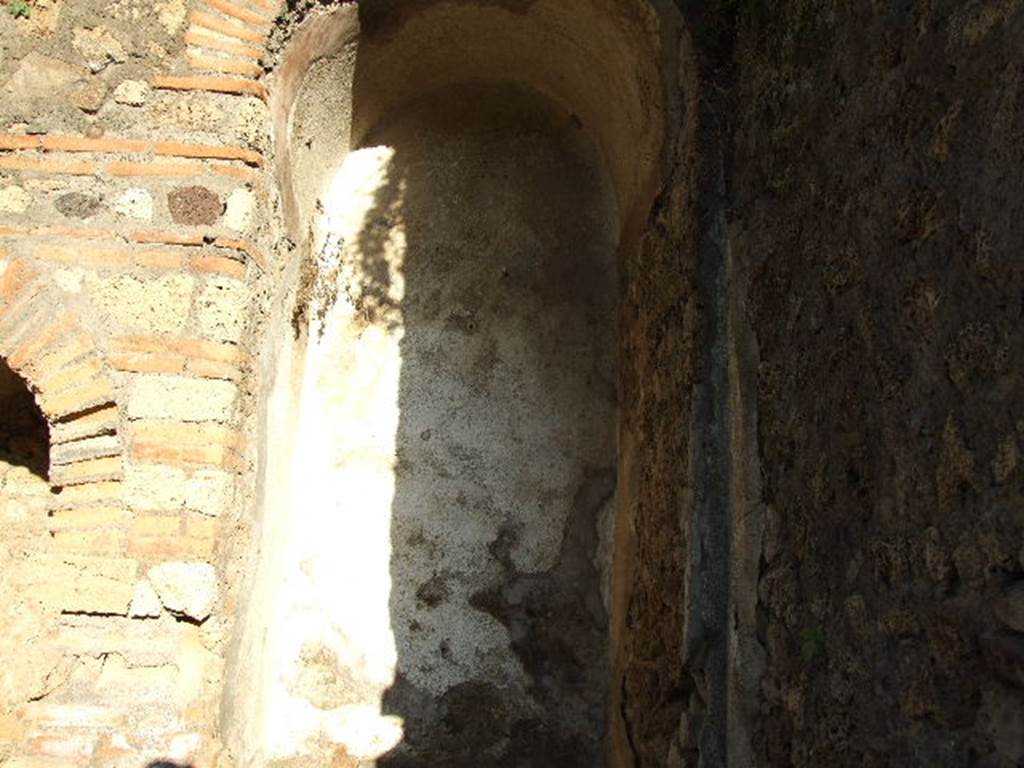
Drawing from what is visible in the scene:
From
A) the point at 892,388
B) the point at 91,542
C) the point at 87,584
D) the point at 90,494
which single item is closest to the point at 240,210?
the point at 90,494

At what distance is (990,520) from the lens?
145 centimetres

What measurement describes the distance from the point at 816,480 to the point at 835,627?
12.7 inches

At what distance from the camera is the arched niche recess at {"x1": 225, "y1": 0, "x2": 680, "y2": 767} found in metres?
3.40

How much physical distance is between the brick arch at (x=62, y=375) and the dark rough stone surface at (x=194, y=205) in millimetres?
418

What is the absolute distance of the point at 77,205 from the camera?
2.87 m

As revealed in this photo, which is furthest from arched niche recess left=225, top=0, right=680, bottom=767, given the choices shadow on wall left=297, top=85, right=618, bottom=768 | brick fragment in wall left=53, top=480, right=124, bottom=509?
brick fragment in wall left=53, top=480, right=124, bottom=509

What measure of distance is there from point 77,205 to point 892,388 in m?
2.30

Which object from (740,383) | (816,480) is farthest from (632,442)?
(816,480)

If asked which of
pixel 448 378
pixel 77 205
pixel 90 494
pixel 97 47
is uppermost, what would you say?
pixel 97 47

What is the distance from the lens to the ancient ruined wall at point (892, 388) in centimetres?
148

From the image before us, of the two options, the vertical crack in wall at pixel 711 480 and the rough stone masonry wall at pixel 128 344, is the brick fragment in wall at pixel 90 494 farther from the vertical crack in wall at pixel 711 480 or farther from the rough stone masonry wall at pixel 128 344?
the vertical crack in wall at pixel 711 480

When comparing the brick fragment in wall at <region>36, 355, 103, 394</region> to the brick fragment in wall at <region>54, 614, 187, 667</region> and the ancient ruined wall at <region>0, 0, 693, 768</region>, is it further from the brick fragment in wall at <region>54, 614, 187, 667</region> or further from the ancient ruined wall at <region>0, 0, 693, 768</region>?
the brick fragment in wall at <region>54, 614, 187, 667</region>

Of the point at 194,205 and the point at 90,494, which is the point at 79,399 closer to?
the point at 90,494

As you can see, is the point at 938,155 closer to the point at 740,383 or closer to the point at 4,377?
the point at 740,383
